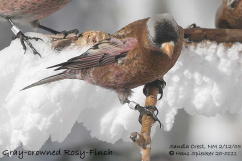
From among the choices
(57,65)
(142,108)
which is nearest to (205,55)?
(142,108)

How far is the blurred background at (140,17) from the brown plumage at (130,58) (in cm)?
14

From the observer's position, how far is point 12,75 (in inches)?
40.0

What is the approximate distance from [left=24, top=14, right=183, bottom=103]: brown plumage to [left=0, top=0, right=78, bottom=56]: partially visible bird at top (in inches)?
4.6

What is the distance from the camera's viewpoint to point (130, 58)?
3.14ft

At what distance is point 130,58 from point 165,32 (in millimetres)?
88

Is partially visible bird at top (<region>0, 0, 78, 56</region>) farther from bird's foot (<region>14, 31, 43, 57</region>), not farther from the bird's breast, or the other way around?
the bird's breast

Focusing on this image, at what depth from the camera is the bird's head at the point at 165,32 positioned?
898mm

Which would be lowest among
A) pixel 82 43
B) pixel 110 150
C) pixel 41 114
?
pixel 110 150

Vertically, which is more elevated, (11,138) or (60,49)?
(60,49)

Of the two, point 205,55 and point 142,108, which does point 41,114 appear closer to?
point 142,108

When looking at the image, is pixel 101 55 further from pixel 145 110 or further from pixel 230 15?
pixel 230 15

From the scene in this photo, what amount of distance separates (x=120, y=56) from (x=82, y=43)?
94 mm

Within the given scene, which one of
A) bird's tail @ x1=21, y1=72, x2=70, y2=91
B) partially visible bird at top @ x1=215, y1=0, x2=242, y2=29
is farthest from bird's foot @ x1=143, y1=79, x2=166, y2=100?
partially visible bird at top @ x1=215, y1=0, x2=242, y2=29

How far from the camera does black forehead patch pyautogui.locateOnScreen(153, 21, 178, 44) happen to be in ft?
2.94
